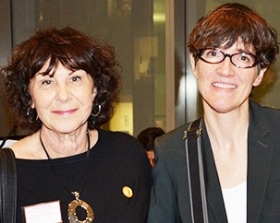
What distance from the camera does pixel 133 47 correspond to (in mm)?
7145

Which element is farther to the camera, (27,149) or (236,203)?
(27,149)

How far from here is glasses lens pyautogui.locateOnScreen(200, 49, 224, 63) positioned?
8.27 feet

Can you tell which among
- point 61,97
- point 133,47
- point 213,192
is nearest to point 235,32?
point 213,192

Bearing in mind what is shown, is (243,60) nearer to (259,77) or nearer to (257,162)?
(259,77)

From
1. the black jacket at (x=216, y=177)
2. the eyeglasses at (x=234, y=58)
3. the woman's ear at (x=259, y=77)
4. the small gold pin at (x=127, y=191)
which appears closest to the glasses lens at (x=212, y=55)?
the eyeglasses at (x=234, y=58)

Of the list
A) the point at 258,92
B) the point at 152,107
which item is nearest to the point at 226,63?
the point at 258,92

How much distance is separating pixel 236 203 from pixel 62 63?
94 cm

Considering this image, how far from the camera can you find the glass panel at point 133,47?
23.2 ft

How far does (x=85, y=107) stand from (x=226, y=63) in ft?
2.11

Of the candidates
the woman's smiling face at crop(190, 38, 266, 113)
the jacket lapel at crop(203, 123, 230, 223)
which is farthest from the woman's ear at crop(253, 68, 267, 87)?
the jacket lapel at crop(203, 123, 230, 223)

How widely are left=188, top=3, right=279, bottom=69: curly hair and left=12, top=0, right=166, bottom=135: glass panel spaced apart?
442 cm

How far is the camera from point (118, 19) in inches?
282

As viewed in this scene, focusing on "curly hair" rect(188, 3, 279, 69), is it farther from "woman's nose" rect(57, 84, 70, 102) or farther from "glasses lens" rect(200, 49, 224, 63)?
"woman's nose" rect(57, 84, 70, 102)

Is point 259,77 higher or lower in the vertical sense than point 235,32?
lower
